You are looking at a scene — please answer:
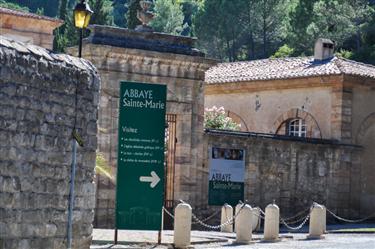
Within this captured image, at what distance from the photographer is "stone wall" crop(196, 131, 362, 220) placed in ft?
104

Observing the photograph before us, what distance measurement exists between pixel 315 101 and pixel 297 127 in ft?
5.44

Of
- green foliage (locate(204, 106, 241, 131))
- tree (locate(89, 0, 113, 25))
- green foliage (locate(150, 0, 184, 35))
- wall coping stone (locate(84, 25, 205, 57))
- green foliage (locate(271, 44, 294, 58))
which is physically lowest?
green foliage (locate(204, 106, 241, 131))

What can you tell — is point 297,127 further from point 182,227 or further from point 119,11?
point 119,11

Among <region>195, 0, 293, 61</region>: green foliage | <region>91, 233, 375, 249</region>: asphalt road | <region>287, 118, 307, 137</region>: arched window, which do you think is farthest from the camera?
<region>195, 0, 293, 61</region>: green foliage

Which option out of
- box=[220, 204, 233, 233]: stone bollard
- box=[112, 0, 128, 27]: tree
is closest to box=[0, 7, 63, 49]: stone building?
box=[220, 204, 233, 233]: stone bollard

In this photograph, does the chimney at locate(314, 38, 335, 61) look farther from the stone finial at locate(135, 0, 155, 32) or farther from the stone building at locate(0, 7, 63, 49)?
the stone finial at locate(135, 0, 155, 32)

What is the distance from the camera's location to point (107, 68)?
28.1m

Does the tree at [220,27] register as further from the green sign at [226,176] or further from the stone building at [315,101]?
the green sign at [226,176]

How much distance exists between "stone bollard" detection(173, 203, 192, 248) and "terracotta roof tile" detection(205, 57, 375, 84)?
15534mm

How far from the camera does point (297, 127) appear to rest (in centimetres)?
3791

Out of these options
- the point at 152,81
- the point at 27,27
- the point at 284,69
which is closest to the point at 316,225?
the point at 152,81

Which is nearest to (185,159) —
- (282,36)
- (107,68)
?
(107,68)

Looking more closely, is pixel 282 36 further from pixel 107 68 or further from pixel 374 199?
pixel 107 68

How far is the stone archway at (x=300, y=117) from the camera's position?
3655 centimetres
